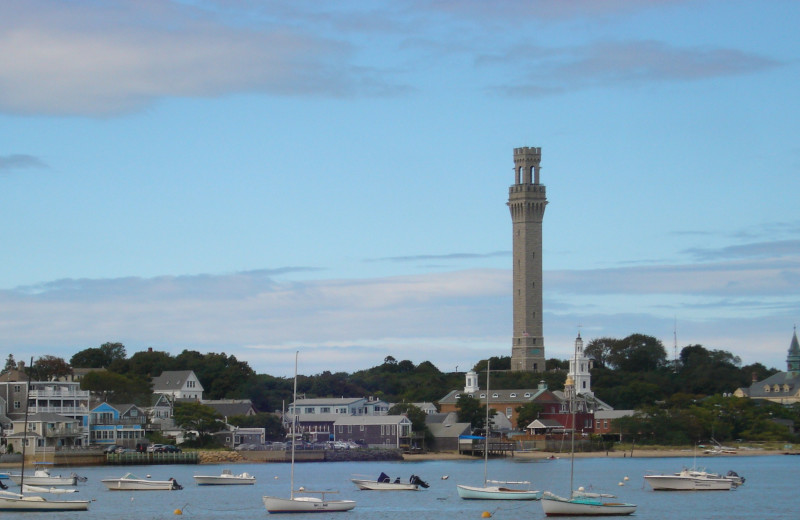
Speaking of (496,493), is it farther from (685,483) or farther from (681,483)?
(685,483)

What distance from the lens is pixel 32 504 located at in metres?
68.2

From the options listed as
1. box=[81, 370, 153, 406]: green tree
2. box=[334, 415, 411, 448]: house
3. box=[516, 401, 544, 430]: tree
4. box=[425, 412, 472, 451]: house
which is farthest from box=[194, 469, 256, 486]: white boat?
box=[516, 401, 544, 430]: tree

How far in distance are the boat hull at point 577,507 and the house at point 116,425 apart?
61.8 metres

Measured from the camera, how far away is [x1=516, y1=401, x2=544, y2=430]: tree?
149 meters

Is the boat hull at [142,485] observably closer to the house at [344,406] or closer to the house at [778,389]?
the house at [344,406]

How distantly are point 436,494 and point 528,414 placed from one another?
6898 centimetres

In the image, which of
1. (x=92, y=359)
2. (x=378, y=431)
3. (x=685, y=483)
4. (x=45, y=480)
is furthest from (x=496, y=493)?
(x=92, y=359)

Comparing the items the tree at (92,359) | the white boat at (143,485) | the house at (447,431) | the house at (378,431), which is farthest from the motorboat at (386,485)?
the tree at (92,359)

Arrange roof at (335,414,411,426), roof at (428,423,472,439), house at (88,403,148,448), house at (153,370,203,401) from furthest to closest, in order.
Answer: house at (153,370,203,401) → roof at (428,423,472,439) → roof at (335,414,411,426) → house at (88,403,148,448)

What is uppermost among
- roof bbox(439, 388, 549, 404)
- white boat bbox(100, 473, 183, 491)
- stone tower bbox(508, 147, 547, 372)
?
stone tower bbox(508, 147, 547, 372)

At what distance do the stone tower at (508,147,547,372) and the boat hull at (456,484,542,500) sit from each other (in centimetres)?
10477

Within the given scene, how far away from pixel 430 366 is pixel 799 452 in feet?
208

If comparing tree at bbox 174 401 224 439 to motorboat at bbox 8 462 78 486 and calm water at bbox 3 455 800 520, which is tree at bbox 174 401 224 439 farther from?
motorboat at bbox 8 462 78 486

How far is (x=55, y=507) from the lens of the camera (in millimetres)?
68688
